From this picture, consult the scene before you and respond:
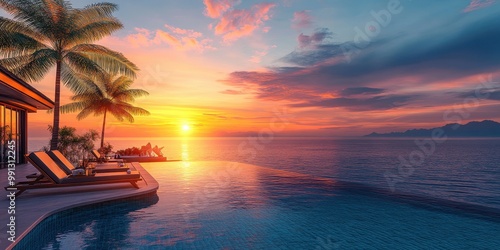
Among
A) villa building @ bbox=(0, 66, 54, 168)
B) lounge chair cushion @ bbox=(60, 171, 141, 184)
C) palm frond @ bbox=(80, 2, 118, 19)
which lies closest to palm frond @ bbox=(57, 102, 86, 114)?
villa building @ bbox=(0, 66, 54, 168)

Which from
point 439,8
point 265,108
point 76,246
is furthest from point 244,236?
point 265,108

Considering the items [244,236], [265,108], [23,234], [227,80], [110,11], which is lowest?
[244,236]

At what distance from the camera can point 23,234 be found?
4.96 m

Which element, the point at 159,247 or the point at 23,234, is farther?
the point at 159,247

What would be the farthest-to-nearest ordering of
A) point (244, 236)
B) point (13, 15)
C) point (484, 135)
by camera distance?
1. point (484, 135)
2. point (13, 15)
3. point (244, 236)

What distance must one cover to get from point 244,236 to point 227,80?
2064 centimetres

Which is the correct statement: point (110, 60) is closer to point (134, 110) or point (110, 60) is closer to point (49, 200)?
point (49, 200)

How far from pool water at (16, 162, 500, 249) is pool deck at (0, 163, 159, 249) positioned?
0.16 m

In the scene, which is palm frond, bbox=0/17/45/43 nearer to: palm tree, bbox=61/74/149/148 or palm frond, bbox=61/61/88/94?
palm frond, bbox=61/61/88/94

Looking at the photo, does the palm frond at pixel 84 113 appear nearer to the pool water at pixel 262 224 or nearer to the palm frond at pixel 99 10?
the palm frond at pixel 99 10

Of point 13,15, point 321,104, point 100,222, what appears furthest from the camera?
point 321,104

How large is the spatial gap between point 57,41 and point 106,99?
42.0 ft

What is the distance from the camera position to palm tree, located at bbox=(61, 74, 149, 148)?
26.5m

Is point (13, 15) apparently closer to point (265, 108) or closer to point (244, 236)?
point (244, 236)
